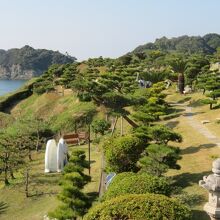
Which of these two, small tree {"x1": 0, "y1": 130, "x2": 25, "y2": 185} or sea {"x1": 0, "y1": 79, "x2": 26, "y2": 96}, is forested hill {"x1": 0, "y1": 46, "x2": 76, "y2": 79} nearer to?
sea {"x1": 0, "y1": 79, "x2": 26, "y2": 96}

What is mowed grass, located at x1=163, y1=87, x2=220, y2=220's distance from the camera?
15.8 meters

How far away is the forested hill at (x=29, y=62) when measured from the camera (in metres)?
183

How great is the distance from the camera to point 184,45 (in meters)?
145

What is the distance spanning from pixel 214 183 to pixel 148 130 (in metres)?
9.99

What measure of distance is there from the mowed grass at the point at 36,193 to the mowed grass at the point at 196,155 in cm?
430

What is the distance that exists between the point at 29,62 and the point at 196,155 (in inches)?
6730

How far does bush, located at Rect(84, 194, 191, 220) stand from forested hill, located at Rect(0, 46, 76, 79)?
171779 millimetres

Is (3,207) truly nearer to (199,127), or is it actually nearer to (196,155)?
(196,155)

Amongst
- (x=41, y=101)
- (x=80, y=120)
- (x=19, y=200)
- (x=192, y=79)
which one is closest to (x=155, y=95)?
(x=80, y=120)

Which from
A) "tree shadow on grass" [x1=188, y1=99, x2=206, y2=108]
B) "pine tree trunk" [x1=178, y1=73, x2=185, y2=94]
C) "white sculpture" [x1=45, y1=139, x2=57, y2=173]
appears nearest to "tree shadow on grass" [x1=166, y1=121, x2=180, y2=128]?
"tree shadow on grass" [x1=188, y1=99, x2=206, y2=108]

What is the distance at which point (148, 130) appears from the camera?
64.2 feet

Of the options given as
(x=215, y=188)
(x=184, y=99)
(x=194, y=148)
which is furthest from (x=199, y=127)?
(x=215, y=188)

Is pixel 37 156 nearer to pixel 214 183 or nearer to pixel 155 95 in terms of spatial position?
pixel 155 95

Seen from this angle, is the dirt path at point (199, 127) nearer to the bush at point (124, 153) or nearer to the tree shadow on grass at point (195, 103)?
the tree shadow on grass at point (195, 103)
